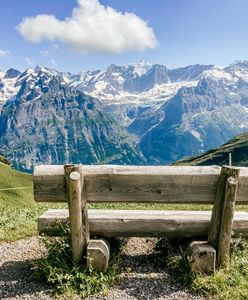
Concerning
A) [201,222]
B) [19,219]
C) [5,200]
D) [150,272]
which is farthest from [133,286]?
[5,200]

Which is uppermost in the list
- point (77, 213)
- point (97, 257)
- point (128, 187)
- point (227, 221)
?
point (128, 187)

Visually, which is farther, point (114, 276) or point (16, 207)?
point (16, 207)

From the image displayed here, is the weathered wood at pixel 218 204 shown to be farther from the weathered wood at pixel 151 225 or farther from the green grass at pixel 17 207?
the green grass at pixel 17 207

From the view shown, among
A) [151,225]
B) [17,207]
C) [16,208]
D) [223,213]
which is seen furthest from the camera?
Answer: [17,207]

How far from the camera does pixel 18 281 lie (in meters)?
9.52

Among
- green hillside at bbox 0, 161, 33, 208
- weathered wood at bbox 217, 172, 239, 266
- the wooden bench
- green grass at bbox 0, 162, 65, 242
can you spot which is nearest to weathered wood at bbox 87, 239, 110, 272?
the wooden bench

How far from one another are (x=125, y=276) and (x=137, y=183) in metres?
2.32

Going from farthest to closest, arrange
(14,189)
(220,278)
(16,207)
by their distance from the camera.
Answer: (14,189) → (16,207) → (220,278)

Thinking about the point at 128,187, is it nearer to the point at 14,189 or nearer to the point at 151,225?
the point at 151,225

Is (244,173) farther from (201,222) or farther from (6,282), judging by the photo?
(6,282)

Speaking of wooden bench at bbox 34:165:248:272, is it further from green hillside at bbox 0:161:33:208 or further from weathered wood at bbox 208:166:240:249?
green hillside at bbox 0:161:33:208

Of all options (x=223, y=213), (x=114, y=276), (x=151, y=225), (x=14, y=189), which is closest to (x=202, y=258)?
(x=223, y=213)

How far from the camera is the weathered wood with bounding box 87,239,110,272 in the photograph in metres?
9.32

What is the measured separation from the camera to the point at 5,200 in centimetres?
5106
